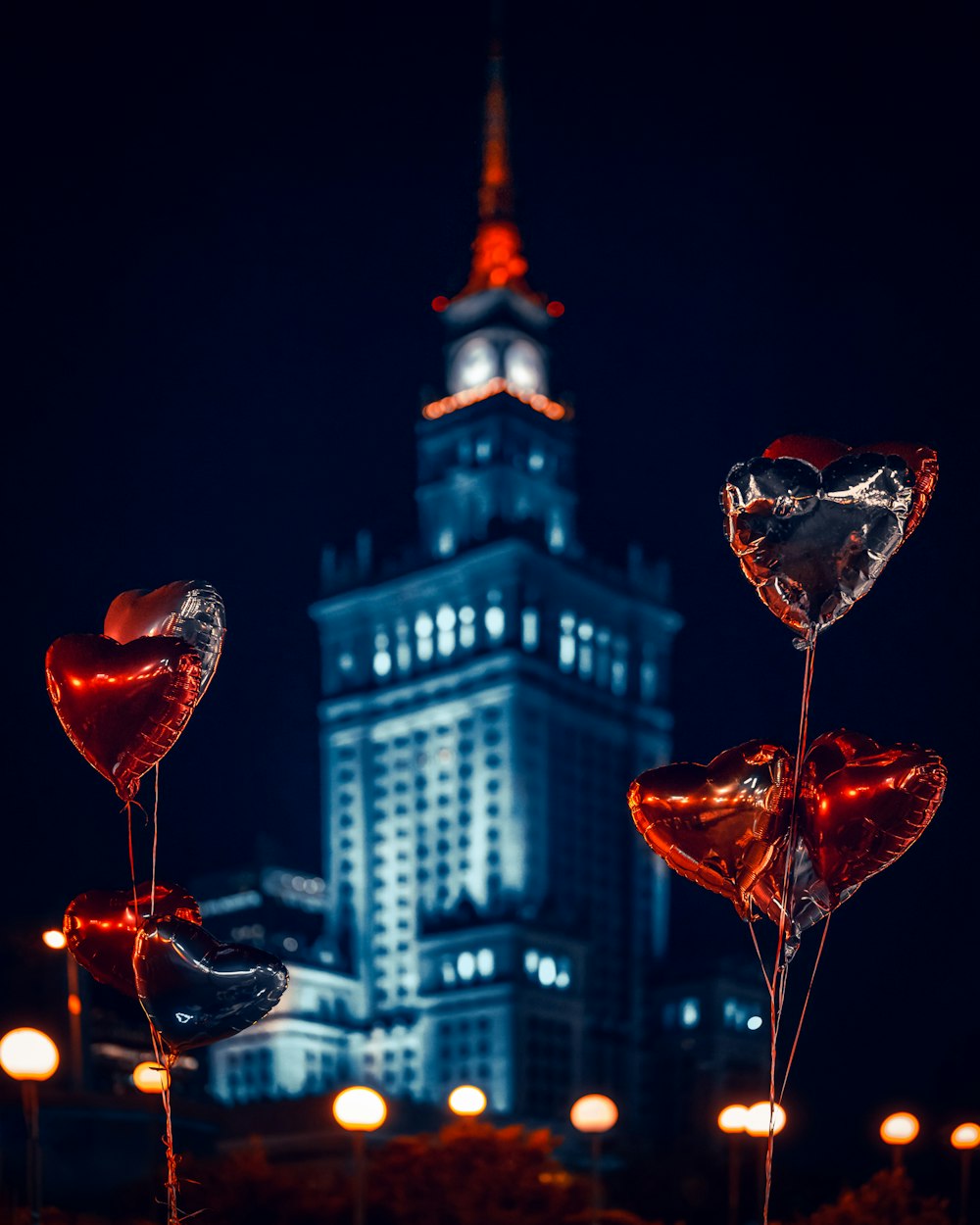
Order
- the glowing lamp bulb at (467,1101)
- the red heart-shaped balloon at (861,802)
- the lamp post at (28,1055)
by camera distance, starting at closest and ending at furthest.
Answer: the red heart-shaped balloon at (861,802), the lamp post at (28,1055), the glowing lamp bulb at (467,1101)

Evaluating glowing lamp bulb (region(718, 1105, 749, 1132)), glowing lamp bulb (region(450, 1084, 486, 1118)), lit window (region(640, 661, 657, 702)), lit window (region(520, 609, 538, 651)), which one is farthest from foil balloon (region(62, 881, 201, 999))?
lit window (region(640, 661, 657, 702))

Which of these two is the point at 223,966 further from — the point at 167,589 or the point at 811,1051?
the point at 811,1051

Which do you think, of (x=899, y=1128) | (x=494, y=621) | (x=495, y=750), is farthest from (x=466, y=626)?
(x=899, y=1128)

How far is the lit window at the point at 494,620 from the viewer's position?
69.3 meters

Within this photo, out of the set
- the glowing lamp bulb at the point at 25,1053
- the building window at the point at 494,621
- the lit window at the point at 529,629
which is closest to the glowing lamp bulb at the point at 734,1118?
the glowing lamp bulb at the point at 25,1053

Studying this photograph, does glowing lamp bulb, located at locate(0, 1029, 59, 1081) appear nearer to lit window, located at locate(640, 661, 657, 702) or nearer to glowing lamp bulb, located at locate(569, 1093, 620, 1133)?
glowing lamp bulb, located at locate(569, 1093, 620, 1133)

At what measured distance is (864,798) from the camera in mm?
10492

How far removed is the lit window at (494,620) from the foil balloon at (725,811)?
5821 centimetres

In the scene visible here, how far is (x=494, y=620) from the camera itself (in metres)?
69.6

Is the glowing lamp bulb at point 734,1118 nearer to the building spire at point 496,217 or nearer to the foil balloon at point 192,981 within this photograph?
the foil balloon at point 192,981

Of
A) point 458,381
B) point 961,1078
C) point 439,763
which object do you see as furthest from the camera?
point 458,381

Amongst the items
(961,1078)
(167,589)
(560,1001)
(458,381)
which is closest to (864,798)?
(167,589)

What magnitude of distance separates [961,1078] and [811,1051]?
16.7ft

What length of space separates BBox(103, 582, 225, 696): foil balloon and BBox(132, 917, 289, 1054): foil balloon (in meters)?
1.75
